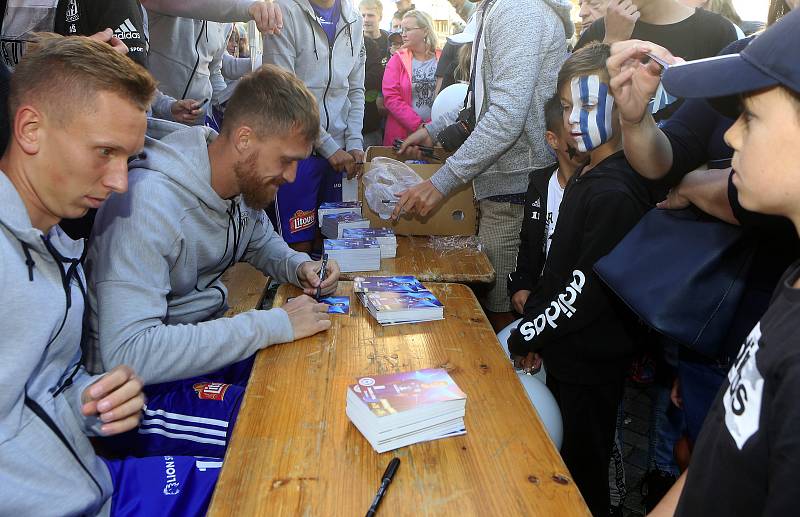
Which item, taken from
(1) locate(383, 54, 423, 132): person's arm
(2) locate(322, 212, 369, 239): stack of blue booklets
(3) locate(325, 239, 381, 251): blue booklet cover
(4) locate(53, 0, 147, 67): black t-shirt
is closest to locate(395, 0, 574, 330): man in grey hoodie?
(2) locate(322, 212, 369, 239): stack of blue booklets

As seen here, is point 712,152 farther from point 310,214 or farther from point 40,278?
point 310,214

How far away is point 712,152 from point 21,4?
2.29 m

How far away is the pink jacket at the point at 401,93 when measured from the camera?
18.7 feet

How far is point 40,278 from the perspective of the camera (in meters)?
1.24

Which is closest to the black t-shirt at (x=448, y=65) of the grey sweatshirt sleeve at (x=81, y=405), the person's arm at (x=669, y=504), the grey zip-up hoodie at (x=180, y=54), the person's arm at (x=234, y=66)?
the person's arm at (x=234, y=66)

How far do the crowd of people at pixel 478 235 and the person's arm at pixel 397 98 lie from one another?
8.75ft

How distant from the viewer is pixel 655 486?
7.40 ft

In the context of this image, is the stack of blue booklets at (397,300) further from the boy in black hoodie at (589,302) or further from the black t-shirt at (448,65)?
the black t-shirt at (448,65)

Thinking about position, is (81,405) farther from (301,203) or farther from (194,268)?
(301,203)

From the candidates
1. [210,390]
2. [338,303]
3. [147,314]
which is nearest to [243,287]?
[338,303]

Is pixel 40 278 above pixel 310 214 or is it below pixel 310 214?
above

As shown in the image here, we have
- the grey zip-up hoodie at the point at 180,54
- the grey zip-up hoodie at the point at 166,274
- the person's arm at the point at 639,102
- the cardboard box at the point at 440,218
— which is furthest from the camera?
the grey zip-up hoodie at the point at 180,54

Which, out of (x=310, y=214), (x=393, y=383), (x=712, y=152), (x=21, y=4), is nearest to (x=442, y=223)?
(x=310, y=214)

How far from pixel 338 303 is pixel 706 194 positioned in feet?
3.92
